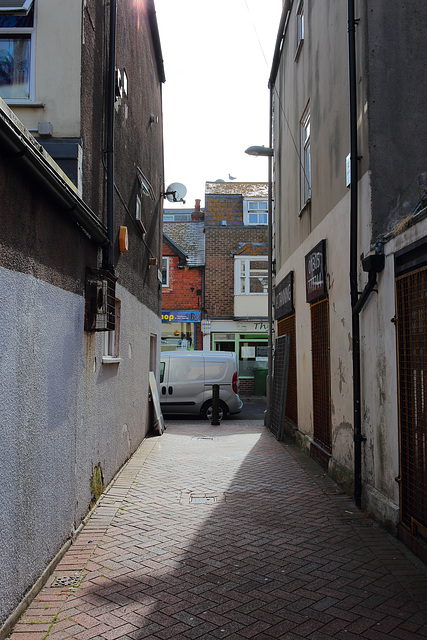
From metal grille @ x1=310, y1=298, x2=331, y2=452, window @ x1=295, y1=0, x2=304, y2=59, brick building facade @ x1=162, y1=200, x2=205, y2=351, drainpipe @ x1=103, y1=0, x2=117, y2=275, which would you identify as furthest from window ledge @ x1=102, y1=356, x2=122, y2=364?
brick building facade @ x1=162, y1=200, x2=205, y2=351

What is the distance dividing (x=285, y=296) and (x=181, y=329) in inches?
553

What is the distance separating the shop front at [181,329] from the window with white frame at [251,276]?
2257 millimetres

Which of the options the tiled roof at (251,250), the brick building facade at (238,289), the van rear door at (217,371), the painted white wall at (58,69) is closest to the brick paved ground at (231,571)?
the painted white wall at (58,69)

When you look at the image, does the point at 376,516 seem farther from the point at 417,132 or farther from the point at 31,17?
the point at 31,17

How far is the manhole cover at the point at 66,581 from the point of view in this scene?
3.97 metres

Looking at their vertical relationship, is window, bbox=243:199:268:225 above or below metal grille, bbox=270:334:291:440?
above

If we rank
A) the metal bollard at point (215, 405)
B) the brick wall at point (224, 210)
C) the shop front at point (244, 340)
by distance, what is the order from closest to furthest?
the metal bollard at point (215, 405), the shop front at point (244, 340), the brick wall at point (224, 210)

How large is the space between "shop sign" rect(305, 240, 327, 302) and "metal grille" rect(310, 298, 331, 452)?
17 centimetres

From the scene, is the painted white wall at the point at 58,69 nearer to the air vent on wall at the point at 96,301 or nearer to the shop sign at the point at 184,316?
the air vent on wall at the point at 96,301

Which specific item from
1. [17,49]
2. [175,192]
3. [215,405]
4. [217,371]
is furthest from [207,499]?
[217,371]

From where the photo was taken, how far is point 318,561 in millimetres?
4484

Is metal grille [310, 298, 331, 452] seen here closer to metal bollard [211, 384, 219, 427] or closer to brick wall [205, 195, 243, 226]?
metal bollard [211, 384, 219, 427]

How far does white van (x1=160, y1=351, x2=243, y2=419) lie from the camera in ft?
52.4

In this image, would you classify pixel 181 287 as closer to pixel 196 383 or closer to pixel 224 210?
pixel 224 210
